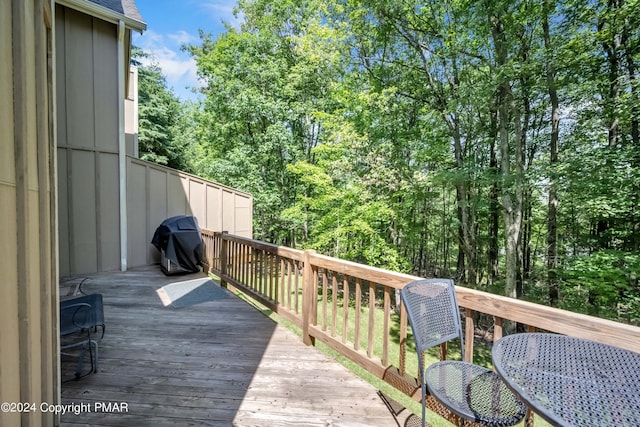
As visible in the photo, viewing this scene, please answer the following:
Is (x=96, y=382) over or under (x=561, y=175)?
under

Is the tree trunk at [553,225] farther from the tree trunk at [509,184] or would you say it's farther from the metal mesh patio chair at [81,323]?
the metal mesh patio chair at [81,323]

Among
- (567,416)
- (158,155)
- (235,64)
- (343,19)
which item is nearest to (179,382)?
(567,416)

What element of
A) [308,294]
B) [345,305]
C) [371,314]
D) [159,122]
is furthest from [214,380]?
[159,122]

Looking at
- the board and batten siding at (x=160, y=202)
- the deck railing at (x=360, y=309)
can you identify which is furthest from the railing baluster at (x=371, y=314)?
the board and batten siding at (x=160, y=202)

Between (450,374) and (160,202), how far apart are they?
673 cm

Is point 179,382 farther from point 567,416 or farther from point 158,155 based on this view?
point 158,155

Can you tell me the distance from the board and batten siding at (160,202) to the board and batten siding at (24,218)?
5.12 meters

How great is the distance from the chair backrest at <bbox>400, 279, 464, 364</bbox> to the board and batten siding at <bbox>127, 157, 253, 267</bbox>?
20.3 feet

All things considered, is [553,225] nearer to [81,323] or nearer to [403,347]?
[403,347]

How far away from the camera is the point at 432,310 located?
1.63m

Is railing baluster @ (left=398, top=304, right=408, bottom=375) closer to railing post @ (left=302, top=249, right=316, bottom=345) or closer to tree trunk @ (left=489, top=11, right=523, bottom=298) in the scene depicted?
railing post @ (left=302, top=249, right=316, bottom=345)

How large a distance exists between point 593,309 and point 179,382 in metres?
7.92

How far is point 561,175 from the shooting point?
5.50m

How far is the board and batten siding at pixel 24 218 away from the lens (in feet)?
3.40
